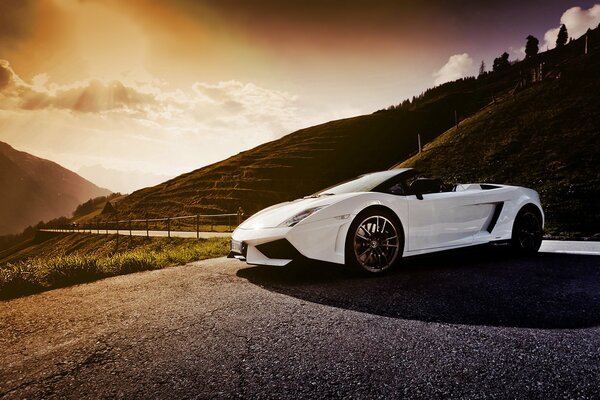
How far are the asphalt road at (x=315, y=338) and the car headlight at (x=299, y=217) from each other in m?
0.54

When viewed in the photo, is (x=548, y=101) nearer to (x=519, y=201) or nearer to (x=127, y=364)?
(x=519, y=201)

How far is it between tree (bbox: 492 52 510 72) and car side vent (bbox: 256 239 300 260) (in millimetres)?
145431

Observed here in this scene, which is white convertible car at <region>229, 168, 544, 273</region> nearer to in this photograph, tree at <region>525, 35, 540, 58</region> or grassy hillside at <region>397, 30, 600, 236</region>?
grassy hillside at <region>397, 30, 600, 236</region>

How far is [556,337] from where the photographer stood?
2.31 m

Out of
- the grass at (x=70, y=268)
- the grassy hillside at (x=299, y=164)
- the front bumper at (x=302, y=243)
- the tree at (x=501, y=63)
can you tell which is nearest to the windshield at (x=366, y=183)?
the front bumper at (x=302, y=243)

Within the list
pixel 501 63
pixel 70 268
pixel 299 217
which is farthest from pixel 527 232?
pixel 501 63

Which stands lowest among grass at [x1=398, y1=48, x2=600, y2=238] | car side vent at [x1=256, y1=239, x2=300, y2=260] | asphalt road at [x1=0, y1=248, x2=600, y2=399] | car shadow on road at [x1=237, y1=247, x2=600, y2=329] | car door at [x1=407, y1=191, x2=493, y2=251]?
asphalt road at [x1=0, y1=248, x2=600, y2=399]

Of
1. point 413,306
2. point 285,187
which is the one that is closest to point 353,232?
point 413,306

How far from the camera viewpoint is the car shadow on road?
2.76m

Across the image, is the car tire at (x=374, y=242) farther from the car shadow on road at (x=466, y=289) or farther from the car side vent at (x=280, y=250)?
the car side vent at (x=280, y=250)

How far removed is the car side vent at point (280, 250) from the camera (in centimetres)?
382

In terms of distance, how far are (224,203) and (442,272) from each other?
4844cm

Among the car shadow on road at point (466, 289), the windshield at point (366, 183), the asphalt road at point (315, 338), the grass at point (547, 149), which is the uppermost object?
the grass at point (547, 149)

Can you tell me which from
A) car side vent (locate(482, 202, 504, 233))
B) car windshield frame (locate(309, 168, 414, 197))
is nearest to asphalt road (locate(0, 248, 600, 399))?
car side vent (locate(482, 202, 504, 233))
